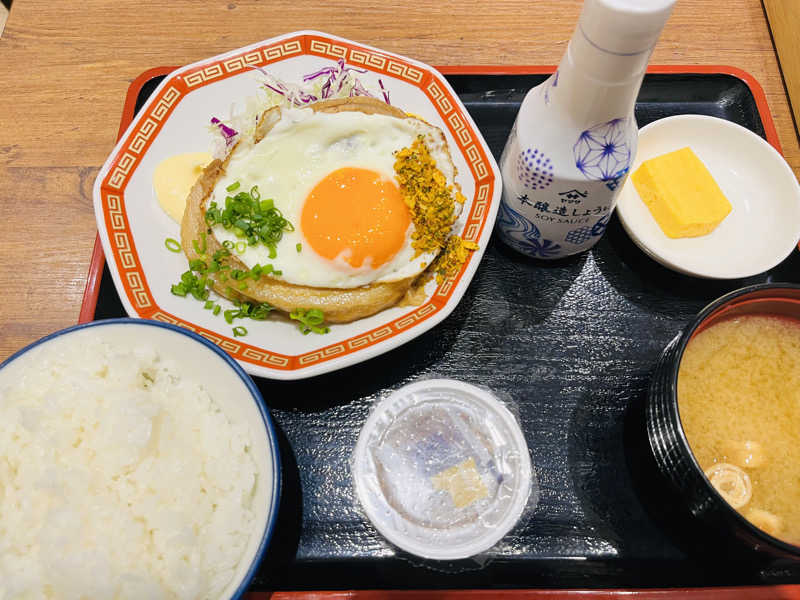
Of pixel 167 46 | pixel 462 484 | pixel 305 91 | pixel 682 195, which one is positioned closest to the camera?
pixel 462 484

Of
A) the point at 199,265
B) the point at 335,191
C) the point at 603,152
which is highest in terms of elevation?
the point at 603,152

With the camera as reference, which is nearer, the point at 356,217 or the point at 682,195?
the point at 356,217

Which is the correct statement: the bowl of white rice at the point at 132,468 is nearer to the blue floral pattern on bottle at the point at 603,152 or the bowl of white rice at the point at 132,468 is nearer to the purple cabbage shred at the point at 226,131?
the purple cabbage shred at the point at 226,131

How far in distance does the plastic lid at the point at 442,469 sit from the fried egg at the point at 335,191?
492 millimetres

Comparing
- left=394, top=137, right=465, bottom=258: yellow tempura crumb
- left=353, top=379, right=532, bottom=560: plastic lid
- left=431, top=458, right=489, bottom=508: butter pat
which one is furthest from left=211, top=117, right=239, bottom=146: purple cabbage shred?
left=431, top=458, right=489, bottom=508: butter pat

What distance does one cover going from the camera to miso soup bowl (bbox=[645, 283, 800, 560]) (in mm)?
1453

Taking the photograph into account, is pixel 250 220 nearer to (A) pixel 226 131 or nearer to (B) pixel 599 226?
(A) pixel 226 131

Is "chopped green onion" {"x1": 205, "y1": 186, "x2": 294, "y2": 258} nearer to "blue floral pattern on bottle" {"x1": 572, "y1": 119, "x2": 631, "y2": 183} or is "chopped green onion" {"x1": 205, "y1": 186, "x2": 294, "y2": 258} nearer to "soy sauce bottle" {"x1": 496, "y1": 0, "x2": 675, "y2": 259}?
"soy sauce bottle" {"x1": 496, "y1": 0, "x2": 675, "y2": 259}

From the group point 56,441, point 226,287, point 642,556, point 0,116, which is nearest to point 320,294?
point 226,287

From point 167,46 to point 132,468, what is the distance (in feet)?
6.96

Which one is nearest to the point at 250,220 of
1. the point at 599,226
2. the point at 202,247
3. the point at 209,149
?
the point at 202,247

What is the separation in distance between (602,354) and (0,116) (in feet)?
9.47

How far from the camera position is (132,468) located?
5.05 feet

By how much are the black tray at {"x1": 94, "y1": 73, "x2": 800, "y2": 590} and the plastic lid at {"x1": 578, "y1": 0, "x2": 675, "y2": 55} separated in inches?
36.9
